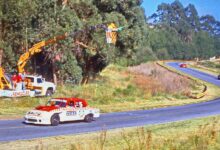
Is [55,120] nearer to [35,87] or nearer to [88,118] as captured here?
[88,118]

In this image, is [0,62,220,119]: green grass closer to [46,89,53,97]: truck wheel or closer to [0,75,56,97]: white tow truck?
[46,89,53,97]: truck wheel

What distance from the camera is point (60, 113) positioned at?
2589 cm

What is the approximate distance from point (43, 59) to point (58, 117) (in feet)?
70.3

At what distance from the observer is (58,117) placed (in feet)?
84.5

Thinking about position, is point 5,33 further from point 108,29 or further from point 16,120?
point 16,120

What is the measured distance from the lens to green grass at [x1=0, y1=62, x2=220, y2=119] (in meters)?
34.2

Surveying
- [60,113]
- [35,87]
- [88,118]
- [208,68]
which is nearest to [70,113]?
[60,113]

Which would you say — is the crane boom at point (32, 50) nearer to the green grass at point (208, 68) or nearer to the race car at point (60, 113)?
the race car at point (60, 113)

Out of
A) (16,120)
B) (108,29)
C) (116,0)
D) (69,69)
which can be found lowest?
(16,120)

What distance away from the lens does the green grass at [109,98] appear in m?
34.2

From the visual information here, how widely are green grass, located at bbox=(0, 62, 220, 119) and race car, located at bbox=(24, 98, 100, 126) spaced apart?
12.8 feet

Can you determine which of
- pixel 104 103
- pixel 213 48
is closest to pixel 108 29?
pixel 104 103

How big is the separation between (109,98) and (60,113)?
16.3m

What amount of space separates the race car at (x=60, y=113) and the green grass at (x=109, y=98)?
389 centimetres
